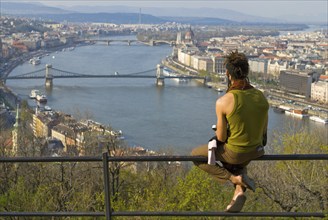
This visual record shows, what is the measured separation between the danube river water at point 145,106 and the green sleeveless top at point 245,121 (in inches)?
146

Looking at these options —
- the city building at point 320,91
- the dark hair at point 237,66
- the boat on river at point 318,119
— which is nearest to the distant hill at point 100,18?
the city building at point 320,91

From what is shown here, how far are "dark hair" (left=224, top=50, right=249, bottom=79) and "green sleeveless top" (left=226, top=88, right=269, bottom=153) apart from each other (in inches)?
0.9

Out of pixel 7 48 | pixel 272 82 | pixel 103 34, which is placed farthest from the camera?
pixel 103 34

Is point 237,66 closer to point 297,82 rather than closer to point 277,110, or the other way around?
point 277,110

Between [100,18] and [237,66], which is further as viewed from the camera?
[100,18]

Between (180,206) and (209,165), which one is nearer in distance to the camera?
(209,165)

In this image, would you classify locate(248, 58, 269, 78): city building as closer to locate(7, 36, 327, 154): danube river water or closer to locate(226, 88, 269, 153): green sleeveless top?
locate(7, 36, 327, 154): danube river water

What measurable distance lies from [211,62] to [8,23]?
772 inches

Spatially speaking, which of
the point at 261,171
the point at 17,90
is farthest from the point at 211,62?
the point at 261,171

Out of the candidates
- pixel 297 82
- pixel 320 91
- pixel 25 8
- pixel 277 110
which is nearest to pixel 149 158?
pixel 277 110

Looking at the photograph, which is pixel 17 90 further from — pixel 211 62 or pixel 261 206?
pixel 261 206

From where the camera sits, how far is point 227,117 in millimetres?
707

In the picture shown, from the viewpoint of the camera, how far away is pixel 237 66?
721 mm

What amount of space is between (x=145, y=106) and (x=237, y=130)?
9.79 m
